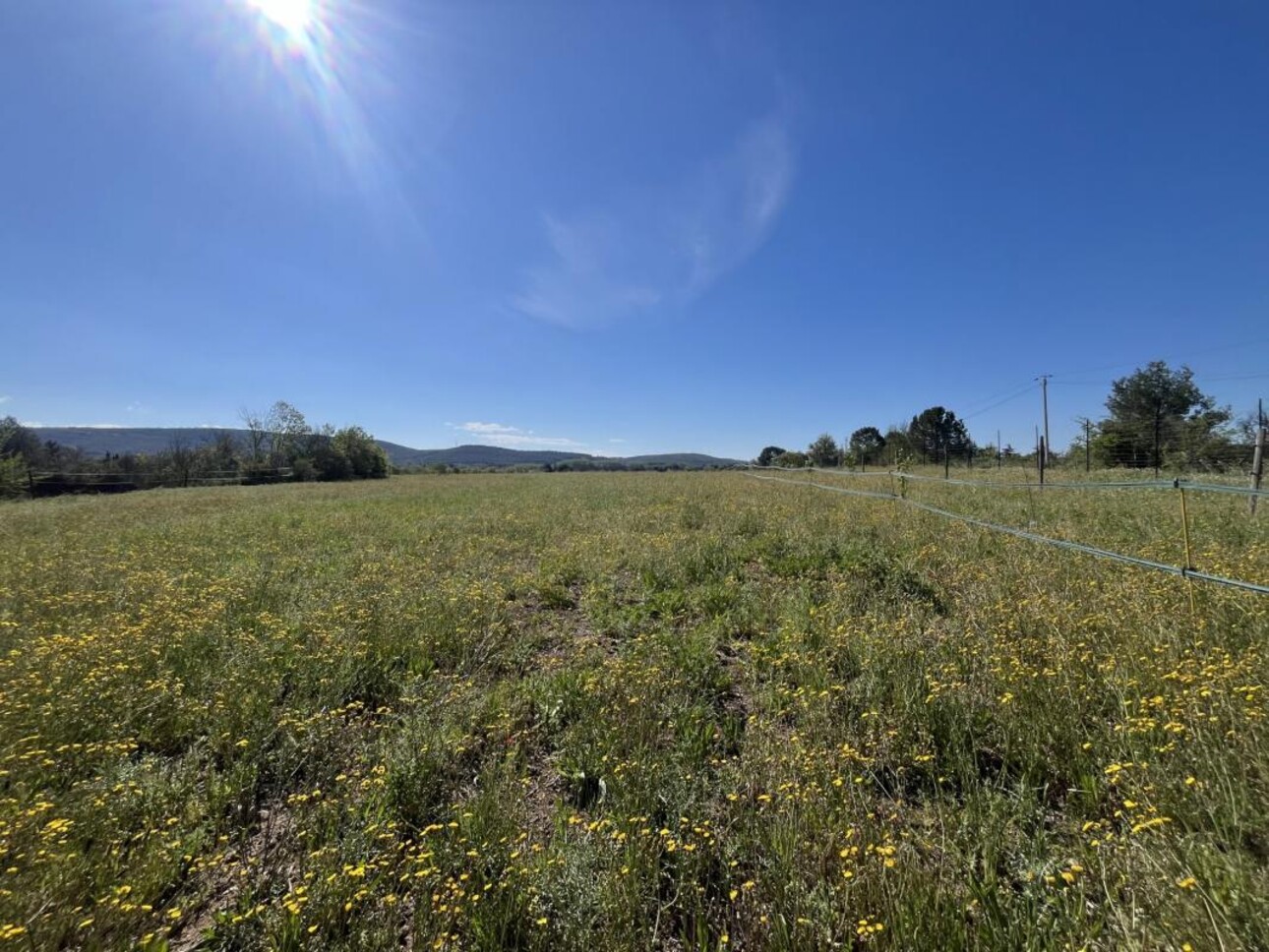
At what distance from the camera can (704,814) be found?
2.54 m

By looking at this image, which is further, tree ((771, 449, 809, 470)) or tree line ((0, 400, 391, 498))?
tree ((771, 449, 809, 470))

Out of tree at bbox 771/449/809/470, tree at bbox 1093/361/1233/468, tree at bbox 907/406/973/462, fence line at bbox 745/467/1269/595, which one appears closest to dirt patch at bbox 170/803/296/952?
fence line at bbox 745/467/1269/595

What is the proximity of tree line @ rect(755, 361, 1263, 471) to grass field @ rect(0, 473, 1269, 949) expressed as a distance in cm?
1360

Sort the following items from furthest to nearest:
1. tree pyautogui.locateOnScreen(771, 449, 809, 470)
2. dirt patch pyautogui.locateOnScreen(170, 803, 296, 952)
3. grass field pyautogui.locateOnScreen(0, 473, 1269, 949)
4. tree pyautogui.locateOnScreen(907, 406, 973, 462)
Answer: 1. tree pyautogui.locateOnScreen(907, 406, 973, 462)
2. tree pyautogui.locateOnScreen(771, 449, 809, 470)
3. dirt patch pyautogui.locateOnScreen(170, 803, 296, 952)
4. grass field pyautogui.locateOnScreen(0, 473, 1269, 949)

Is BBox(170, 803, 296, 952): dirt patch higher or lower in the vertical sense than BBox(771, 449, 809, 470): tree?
lower

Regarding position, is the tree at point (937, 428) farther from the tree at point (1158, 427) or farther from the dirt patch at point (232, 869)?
the dirt patch at point (232, 869)

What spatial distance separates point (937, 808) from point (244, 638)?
5939mm

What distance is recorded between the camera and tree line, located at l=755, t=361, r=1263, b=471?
22.0 metres

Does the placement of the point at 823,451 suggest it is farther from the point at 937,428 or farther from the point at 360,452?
the point at 360,452

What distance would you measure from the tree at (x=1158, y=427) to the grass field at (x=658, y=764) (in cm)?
2536

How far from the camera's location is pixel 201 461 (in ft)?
173

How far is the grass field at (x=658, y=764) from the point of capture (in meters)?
1.90

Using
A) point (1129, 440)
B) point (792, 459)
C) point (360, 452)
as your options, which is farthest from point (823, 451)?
point (360, 452)

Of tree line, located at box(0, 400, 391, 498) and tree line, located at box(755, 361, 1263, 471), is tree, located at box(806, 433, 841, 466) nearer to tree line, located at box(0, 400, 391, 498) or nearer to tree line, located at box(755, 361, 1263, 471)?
tree line, located at box(755, 361, 1263, 471)
